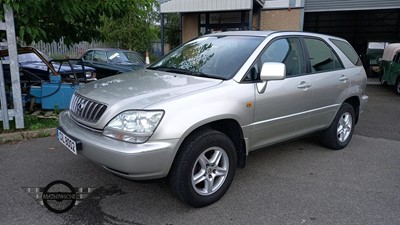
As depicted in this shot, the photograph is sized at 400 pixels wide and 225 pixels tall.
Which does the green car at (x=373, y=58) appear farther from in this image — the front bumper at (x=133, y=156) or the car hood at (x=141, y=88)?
the front bumper at (x=133, y=156)

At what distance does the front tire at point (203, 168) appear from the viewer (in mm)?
2916

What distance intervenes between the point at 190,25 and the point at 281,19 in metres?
4.53

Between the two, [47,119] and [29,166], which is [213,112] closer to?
[29,166]

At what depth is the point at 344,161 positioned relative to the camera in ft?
14.8

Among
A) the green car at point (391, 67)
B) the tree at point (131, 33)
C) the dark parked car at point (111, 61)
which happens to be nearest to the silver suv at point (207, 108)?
the dark parked car at point (111, 61)

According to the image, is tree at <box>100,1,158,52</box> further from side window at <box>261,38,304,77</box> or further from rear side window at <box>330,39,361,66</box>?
side window at <box>261,38,304,77</box>

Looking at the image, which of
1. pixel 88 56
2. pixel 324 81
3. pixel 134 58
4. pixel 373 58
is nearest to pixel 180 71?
pixel 324 81

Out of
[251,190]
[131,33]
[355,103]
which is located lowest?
[251,190]

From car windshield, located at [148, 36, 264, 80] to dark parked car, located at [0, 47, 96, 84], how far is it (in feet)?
10.5

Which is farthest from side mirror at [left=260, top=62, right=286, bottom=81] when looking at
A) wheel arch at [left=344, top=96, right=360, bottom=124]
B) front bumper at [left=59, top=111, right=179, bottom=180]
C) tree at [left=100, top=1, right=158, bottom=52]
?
tree at [left=100, top=1, right=158, bottom=52]

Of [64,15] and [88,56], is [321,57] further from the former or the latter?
[88,56]

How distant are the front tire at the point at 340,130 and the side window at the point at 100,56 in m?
7.83

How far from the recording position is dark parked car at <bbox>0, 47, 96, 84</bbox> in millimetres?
6539

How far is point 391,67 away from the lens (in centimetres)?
1158
